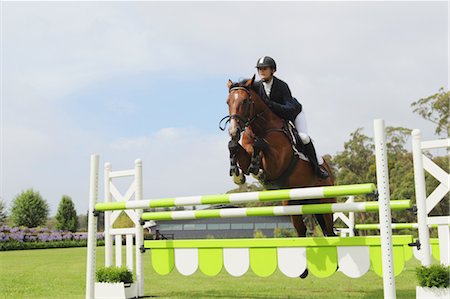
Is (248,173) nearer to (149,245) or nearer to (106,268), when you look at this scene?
(149,245)

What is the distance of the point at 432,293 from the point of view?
12.4ft

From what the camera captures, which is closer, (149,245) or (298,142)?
(298,142)

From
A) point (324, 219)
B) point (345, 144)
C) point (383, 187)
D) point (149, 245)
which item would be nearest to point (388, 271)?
point (383, 187)

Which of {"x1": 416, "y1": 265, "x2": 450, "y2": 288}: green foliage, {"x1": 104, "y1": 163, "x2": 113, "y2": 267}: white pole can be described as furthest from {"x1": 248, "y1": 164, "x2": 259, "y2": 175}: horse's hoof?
{"x1": 104, "y1": 163, "x2": 113, "y2": 267}: white pole

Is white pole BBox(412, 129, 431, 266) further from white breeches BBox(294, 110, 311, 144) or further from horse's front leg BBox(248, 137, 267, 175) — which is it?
horse's front leg BBox(248, 137, 267, 175)

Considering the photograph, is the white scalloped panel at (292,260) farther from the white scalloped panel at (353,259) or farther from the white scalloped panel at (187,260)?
the white scalloped panel at (187,260)

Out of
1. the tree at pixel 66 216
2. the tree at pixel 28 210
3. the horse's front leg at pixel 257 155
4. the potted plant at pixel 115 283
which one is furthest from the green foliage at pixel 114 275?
the tree at pixel 28 210

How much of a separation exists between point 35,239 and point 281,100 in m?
22.0

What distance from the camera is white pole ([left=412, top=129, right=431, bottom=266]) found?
3.94 metres

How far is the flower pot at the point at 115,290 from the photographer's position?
465 cm

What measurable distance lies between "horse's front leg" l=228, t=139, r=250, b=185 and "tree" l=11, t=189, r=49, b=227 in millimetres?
33191

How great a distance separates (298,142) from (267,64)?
69cm

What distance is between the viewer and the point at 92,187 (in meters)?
4.04

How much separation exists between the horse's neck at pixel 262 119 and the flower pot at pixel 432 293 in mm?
1953
